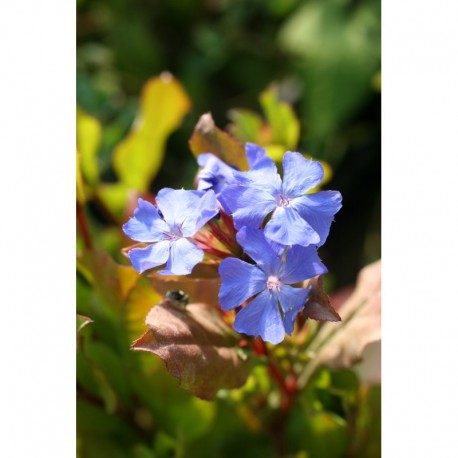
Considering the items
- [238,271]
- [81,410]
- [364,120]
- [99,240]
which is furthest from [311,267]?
[364,120]

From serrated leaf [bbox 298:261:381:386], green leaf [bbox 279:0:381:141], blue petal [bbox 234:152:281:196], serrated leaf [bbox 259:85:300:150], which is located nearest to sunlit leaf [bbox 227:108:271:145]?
serrated leaf [bbox 259:85:300:150]

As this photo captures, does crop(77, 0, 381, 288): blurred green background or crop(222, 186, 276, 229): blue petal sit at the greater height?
crop(222, 186, 276, 229): blue petal

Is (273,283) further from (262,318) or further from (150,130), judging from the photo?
(150,130)

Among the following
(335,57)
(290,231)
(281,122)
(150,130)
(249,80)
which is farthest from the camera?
(249,80)

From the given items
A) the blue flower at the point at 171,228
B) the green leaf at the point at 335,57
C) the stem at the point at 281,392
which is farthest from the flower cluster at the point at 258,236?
the green leaf at the point at 335,57

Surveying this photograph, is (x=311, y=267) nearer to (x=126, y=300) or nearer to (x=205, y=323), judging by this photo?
(x=205, y=323)

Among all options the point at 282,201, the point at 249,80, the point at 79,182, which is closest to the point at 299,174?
the point at 282,201

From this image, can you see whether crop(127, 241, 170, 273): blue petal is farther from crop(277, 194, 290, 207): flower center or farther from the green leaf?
the green leaf
